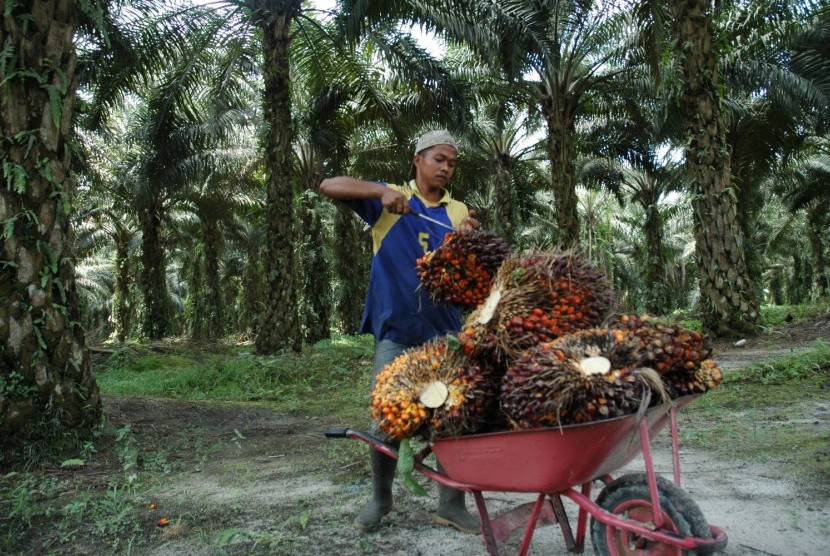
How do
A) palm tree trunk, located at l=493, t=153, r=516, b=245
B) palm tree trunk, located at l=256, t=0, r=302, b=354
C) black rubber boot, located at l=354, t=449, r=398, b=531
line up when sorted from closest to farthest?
black rubber boot, located at l=354, t=449, r=398, b=531
palm tree trunk, located at l=256, t=0, r=302, b=354
palm tree trunk, located at l=493, t=153, r=516, b=245

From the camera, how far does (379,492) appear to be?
3238 millimetres

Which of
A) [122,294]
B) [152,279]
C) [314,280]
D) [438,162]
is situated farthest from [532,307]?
[122,294]

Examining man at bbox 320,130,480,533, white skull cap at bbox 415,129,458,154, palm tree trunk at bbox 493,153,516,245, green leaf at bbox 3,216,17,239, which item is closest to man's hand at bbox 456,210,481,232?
man at bbox 320,130,480,533

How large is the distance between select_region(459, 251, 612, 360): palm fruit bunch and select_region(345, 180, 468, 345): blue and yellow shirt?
2.67ft

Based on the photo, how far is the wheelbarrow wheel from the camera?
6.80 feet

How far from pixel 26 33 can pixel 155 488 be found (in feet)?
11.7

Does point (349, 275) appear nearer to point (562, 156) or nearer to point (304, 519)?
point (562, 156)

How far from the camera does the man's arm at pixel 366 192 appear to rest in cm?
298

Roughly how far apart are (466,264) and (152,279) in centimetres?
1846

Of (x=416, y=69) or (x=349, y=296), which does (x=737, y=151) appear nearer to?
(x=416, y=69)

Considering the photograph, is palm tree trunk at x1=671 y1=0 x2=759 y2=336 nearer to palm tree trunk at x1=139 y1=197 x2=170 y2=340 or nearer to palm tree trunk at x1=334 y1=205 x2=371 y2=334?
palm tree trunk at x1=334 y1=205 x2=371 y2=334

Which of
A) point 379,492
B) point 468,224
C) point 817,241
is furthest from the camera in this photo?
point 817,241

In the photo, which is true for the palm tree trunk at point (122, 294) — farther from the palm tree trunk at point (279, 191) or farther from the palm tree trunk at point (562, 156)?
the palm tree trunk at point (562, 156)

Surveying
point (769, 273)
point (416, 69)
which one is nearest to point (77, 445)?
point (416, 69)
